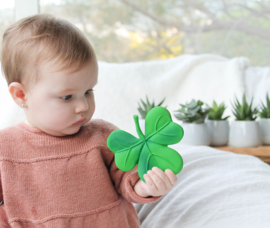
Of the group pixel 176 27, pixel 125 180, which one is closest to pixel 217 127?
pixel 125 180

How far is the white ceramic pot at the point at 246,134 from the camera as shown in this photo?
136 cm

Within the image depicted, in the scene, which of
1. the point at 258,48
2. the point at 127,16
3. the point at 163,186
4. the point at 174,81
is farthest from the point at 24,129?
the point at 258,48

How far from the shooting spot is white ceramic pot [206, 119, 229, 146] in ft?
4.71

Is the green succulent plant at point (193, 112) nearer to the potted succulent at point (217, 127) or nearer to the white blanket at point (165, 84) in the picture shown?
the potted succulent at point (217, 127)

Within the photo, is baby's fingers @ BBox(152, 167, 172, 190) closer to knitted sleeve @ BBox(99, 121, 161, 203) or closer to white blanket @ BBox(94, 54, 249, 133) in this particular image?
knitted sleeve @ BBox(99, 121, 161, 203)

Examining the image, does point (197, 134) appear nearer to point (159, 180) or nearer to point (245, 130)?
point (245, 130)

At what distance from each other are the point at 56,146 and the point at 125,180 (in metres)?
0.21

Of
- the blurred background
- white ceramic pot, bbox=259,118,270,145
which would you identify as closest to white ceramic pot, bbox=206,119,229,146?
white ceramic pot, bbox=259,118,270,145

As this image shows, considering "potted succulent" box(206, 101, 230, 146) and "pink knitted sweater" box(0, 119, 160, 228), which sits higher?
"pink knitted sweater" box(0, 119, 160, 228)

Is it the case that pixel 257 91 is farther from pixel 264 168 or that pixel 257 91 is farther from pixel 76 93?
pixel 76 93

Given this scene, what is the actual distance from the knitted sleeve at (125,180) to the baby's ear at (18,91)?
9.7 inches

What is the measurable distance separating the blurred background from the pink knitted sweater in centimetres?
223

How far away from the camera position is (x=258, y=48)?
3020 mm

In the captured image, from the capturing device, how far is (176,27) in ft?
9.80
